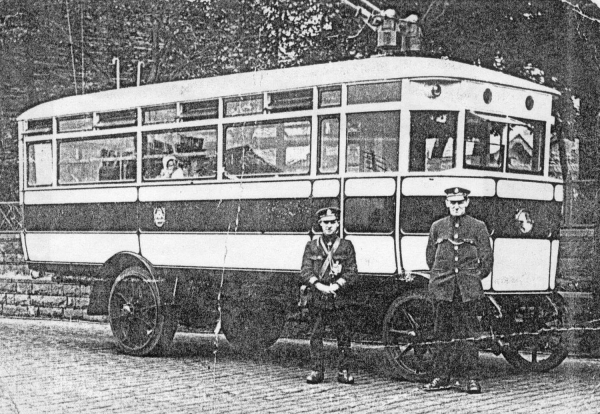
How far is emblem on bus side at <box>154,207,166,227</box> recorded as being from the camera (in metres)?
8.43

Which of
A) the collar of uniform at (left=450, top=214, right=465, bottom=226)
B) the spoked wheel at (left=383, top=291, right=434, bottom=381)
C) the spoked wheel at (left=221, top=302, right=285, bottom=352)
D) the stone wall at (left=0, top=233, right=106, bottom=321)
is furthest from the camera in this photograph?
the stone wall at (left=0, top=233, right=106, bottom=321)

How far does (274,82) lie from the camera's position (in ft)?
24.9

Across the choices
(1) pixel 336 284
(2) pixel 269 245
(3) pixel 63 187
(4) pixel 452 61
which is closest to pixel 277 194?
(2) pixel 269 245

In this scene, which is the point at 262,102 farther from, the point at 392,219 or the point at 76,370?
the point at 76,370

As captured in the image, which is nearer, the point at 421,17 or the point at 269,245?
the point at 421,17

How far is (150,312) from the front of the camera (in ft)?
28.5

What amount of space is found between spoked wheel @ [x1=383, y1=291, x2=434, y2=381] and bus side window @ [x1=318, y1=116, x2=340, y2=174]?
1106 millimetres

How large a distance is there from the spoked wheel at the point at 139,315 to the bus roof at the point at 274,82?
149 cm

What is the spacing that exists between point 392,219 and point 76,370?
2.88m

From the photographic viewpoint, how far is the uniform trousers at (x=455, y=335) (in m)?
6.92

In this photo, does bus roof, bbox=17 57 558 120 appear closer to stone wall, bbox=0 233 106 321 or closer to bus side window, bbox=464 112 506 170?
bus side window, bbox=464 112 506 170

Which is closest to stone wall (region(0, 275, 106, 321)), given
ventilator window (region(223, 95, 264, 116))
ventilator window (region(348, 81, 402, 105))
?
ventilator window (region(223, 95, 264, 116))

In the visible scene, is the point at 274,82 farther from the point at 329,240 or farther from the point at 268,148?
the point at 329,240

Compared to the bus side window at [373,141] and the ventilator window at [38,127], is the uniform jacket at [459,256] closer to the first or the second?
the bus side window at [373,141]
